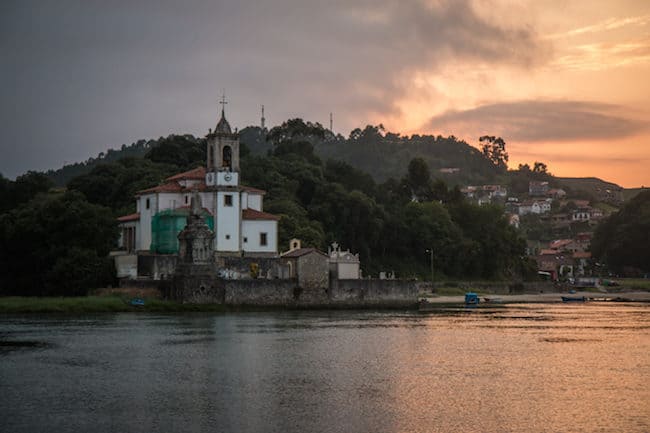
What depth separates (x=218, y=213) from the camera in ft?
275

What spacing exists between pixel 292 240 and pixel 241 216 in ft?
15.6

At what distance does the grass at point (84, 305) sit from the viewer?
228 feet

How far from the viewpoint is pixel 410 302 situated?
271 ft

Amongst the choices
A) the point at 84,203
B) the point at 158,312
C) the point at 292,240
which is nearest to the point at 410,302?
the point at 292,240

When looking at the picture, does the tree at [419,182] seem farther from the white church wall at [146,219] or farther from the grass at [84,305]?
the grass at [84,305]

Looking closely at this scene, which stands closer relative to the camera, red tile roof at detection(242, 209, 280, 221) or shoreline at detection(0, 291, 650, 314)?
shoreline at detection(0, 291, 650, 314)

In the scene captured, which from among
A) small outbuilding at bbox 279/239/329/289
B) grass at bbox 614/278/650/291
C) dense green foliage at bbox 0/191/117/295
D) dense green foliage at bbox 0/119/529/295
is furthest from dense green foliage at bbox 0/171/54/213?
grass at bbox 614/278/650/291

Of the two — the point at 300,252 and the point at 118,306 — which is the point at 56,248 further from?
the point at 300,252

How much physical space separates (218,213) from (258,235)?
3.94 meters

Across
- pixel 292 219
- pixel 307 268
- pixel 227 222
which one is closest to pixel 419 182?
pixel 292 219

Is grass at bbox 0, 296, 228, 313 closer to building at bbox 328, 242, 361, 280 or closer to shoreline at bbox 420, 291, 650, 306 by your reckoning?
building at bbox 328, 242, 361, 280

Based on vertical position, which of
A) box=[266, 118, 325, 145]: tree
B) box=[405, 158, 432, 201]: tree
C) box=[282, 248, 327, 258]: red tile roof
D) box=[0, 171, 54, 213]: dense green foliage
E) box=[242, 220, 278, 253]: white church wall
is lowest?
box=[282, 248, 327, 258]: red tile roof

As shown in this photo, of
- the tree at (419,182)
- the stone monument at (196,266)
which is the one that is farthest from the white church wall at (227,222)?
the tree at (419,182)

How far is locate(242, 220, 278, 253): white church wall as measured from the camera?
84.9m
